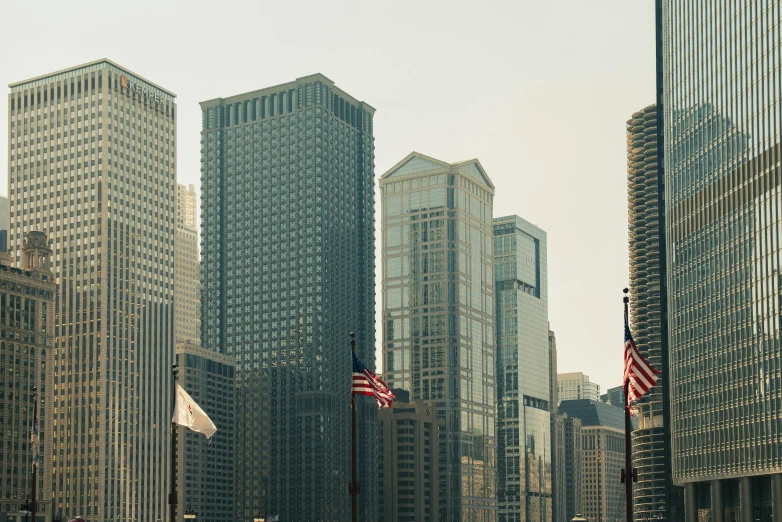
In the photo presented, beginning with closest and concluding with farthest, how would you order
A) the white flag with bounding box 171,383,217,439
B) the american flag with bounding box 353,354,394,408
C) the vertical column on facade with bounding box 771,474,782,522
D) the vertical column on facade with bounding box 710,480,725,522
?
the white flag with bounding box 171,383,217,439, the american flag with bounding box 353,354,394,408, the vertical column on facade with bounding box 771,474,782,522, the vertical column on facade with bounding box 710,480,725,522

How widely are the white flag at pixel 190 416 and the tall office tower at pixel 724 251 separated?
272 feet

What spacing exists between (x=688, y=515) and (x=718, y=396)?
20.1m

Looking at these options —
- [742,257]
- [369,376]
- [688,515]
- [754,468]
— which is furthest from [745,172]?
[369,376]

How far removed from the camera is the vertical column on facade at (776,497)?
139225 millimetres

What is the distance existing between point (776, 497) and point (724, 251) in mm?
32054

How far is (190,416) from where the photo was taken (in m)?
77.6

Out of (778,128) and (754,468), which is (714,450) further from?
(778,128)

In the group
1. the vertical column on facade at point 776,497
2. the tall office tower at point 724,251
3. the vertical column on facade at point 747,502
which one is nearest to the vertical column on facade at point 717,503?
the tall office tower at point 724,251

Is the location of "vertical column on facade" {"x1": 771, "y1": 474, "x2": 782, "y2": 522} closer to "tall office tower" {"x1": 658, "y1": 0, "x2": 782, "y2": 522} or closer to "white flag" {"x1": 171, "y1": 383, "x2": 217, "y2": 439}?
"tall office tower" {"x1": 658, "y1": 0, "x2": 782, "y2": 522}

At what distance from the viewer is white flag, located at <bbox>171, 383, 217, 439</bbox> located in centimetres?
7631

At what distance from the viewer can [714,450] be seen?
158m

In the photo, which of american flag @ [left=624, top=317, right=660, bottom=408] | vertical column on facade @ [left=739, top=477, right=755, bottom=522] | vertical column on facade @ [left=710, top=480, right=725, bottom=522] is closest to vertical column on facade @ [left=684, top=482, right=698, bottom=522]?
vertical column on facade @ [left=710, top=480, right=725, bottom=522]

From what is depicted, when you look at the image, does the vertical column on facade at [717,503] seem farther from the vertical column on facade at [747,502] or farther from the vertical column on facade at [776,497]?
the vertical column on facade at [776,497]

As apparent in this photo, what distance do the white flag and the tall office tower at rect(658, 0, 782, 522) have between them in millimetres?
82795
